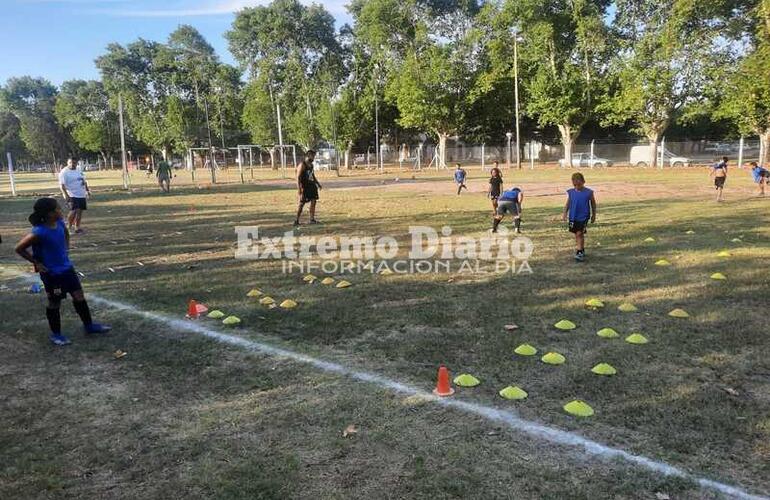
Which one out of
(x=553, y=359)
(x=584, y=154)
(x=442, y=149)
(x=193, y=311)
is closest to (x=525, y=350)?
(x=553, y=359)

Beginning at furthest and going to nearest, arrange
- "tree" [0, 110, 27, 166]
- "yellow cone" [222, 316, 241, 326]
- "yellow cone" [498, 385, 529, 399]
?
"tree" [0, 110, 27, 166], "yellow cone" [222, 316, 241, 326], "yellow cone" [498, 385, 529, 399]

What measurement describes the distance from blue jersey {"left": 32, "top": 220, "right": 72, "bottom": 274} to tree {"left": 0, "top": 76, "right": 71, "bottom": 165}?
3691 inches

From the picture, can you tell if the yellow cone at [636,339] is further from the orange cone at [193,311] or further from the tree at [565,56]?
the tree at [565,56]

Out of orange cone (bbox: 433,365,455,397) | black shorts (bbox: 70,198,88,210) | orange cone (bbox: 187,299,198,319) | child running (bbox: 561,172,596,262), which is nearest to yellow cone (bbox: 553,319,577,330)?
orange cone (bbox: 433,365,455,397)

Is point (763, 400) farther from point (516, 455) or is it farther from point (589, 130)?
point (589, 130)

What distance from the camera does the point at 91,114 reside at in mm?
89438

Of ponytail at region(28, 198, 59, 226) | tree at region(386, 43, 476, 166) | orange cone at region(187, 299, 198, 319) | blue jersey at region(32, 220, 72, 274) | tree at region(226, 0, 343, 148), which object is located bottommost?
orange cone at region(187, 299, 198, 319)

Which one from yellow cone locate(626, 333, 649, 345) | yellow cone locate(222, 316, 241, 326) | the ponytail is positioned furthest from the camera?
yellow cone locate(222, 316, 241, 326)

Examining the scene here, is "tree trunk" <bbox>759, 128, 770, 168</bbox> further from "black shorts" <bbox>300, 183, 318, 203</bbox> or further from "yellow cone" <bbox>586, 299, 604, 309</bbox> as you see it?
"yellow cone" <bbox>586, 299, 604, 309</bbox>

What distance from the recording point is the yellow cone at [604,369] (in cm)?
484

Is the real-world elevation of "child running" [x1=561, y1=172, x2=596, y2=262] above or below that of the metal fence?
below

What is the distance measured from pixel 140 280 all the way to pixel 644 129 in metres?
44.2

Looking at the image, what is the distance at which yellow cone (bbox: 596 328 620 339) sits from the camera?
5.77m

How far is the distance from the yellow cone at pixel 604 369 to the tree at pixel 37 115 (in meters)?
97.6
